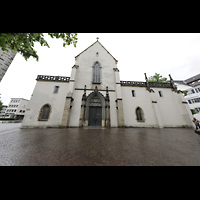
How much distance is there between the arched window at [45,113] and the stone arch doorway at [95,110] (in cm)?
492

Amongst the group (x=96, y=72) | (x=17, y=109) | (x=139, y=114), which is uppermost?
(x=96, y=72)

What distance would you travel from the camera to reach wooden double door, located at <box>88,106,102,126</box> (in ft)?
33.5

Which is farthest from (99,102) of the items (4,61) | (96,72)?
(4,61)

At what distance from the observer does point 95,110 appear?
10.7 meters

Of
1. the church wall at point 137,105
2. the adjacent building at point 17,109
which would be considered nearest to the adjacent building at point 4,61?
the church wall at point 137,105

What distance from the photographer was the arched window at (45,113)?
9603 mm

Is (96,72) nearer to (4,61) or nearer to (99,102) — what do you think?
(99,102)

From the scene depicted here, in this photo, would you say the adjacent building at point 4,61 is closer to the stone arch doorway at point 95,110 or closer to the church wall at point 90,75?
the church wall at point 90,75

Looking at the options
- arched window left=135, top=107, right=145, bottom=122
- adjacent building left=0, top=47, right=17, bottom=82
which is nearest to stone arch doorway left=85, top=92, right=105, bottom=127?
arched window left=135, top=107, right=145, bottom=122

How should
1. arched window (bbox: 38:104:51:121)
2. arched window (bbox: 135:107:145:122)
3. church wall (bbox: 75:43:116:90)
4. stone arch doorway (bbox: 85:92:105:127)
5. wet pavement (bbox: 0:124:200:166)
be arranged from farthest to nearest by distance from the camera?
church wall (bbox: 75:43:116:90) < arched window (bbox: 135:107:145:122) < stone arch doorway (bbox: 85:92:105:127) < arched window (bbox: 38:104:51:121) < wet pavement (bbox: 0:124:200:166)

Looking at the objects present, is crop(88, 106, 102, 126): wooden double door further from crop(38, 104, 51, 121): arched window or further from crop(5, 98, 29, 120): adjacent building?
crop(5, 98, 29, 120): adjacent building

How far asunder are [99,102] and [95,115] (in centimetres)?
191
